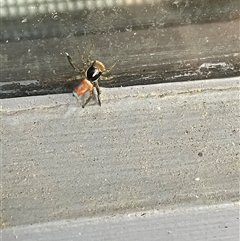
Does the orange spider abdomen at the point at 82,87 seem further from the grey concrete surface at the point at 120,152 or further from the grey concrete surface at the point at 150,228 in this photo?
the grey concrete surface at the point at 150,228

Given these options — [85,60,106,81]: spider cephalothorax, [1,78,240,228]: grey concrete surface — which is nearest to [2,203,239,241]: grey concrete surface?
[1,78,240,228]: grey concrete surface

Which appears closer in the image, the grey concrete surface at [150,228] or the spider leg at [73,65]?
the grey concrete surface at [150,228]

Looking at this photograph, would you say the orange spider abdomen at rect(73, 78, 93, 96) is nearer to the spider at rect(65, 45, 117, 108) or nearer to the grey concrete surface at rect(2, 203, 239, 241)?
the spider at rect(65, 45, 117, 108)

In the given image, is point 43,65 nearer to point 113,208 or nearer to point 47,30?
point 47,30

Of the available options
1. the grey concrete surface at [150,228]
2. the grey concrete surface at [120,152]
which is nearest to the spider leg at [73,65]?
the grey concrete surface at [120,152]

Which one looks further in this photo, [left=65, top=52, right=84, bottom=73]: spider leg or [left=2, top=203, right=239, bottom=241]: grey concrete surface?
[left=65, top=52, right=84, bottom=73]: spider leg

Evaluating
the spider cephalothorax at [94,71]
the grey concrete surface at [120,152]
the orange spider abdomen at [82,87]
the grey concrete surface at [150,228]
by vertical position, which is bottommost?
the grey concrete surface at [150,228]

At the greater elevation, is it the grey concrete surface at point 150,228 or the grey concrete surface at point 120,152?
the grey concrete surface at point 120,152

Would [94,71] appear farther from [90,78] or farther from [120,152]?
[120,152]
